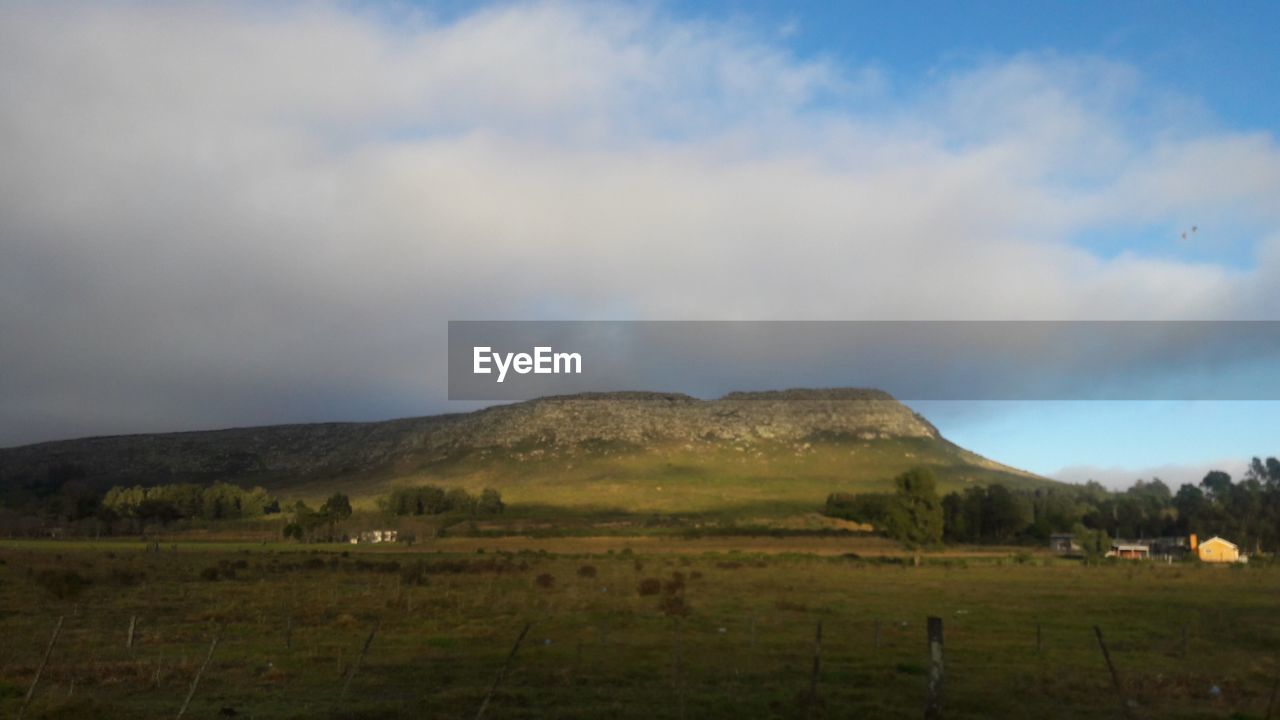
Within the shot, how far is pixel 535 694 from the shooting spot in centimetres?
1834

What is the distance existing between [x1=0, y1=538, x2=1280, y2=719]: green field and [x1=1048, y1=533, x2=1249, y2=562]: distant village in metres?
44.6

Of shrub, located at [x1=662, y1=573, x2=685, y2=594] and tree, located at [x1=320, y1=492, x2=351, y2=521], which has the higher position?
shrub, located at [x1=662, y1=573, x2=685, y2=594]

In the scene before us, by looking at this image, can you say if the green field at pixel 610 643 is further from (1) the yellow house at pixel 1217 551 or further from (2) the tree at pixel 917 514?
(1) the yellow house at pixel 1217 551

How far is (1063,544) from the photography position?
116 meters

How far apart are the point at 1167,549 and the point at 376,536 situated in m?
95.9

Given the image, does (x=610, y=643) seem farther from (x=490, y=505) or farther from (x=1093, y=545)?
(x=490, y=505)

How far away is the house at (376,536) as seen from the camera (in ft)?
368

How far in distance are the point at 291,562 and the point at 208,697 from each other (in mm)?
49609

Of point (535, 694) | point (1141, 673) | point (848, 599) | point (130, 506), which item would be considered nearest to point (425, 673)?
point (535, 694)

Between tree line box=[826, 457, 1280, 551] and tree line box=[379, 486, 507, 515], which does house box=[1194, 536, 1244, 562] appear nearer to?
tree line box=[826, 457, 1280, 551]

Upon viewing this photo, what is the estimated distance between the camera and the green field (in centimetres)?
1775

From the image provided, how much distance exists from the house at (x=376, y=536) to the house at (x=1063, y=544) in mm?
76096

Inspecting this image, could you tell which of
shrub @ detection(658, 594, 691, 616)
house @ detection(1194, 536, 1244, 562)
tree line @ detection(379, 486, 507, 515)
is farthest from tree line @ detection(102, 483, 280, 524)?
house @ detection(1194, 536, 1244, 562)

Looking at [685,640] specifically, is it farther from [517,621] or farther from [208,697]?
[208,697]
